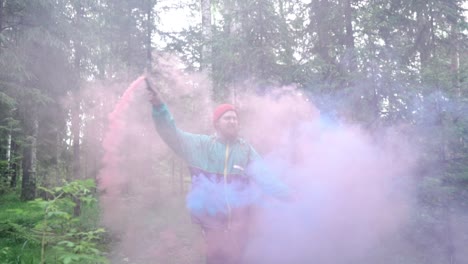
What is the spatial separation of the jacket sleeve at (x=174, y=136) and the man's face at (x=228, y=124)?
28 cm

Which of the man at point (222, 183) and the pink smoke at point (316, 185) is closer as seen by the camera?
the man at point (222, 183)

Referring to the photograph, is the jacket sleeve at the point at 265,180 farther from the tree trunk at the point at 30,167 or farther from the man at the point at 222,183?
the tree trunk at the point at 30,167

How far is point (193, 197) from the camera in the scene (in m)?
4.04

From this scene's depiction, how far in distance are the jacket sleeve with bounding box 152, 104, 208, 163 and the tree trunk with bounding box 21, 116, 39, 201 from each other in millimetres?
9225

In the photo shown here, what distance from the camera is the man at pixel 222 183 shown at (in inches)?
154

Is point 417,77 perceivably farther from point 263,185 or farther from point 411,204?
point 263,185

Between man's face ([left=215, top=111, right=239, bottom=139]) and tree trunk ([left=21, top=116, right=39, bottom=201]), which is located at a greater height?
man's face ([left=215, top=111, right=239, bottom=139])

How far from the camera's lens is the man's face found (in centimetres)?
402

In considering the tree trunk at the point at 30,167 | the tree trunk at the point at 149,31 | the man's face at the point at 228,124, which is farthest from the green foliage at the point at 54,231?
the tree trunk at the point at 149,31

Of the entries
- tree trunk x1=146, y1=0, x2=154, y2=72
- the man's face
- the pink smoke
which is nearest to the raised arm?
the man's face

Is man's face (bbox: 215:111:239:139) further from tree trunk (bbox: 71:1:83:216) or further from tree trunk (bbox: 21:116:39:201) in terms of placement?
tree trunk (bbox: 21:116:39:201)

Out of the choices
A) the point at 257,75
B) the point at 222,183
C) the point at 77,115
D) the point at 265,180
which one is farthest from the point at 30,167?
the point at 265,180

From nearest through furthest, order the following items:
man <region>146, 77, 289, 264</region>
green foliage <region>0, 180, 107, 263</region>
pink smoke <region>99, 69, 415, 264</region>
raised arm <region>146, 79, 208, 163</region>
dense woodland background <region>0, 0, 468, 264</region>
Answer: green foliage <region>0, 180, 107, 263</region> < raised arm <region>146, 79, 208, 163</region> < man <region>146, 77, 289, 264</region> < dense woodland background <region>0, 0, 468, 264</region> < pink smoke <region>99, 69, 415, 264</region>

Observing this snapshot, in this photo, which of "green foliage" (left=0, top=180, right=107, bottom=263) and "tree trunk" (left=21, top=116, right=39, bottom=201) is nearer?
Answer: "green foliage" (left=0, top=180, right=107, bottom=263)
